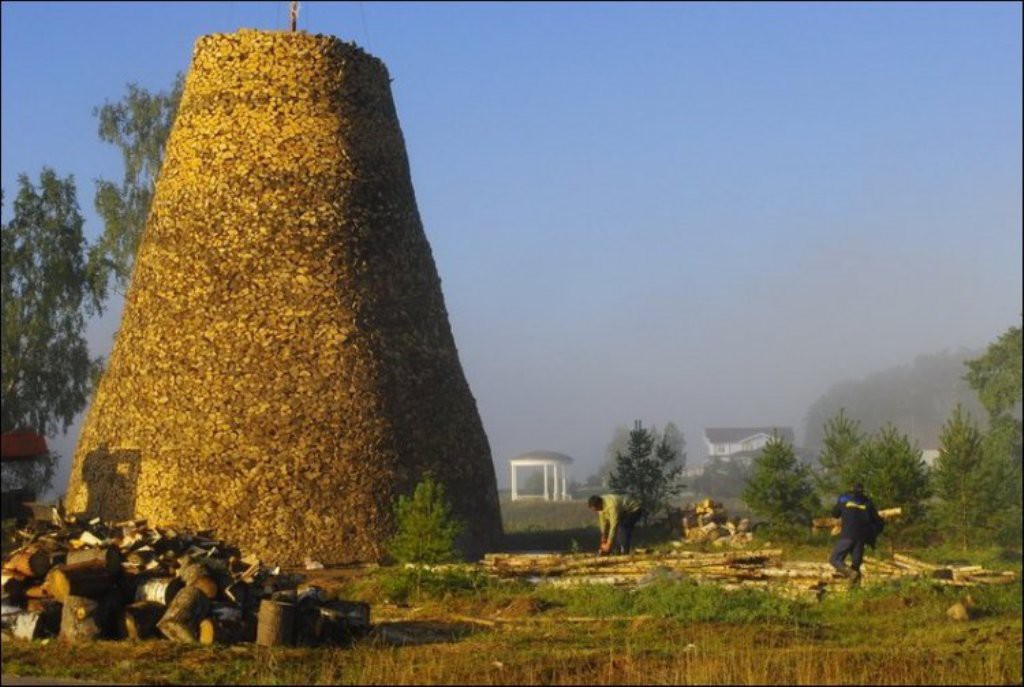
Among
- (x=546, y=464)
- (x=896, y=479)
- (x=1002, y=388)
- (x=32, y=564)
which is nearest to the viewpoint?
(x=32, y=564)

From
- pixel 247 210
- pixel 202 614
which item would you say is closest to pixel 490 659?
pixel 202 614

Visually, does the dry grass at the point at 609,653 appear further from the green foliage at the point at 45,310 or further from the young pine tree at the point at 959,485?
the green foliage at the point at 45,310

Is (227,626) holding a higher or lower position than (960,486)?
lower

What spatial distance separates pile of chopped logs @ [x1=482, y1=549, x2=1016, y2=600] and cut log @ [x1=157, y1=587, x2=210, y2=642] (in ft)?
18.2

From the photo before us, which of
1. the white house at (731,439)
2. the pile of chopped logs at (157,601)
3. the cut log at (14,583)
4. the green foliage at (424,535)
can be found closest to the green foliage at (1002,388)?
the green foliage at (424,535)

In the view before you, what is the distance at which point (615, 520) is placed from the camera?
68.5 ft

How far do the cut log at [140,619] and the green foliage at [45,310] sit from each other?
24864 millimetres

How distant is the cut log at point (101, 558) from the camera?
13625 mm

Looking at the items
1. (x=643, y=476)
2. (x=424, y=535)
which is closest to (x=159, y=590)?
(x=424, y=535)

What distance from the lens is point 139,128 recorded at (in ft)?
125

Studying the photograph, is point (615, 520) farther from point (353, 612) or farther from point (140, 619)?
point (140, 619)

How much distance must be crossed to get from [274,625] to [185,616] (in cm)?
95

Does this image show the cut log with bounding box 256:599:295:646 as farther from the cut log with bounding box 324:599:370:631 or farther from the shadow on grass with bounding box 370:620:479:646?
the shadow on grass with bounding box 370:620:479:646

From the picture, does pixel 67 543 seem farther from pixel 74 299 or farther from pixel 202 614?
pixel 74 299
